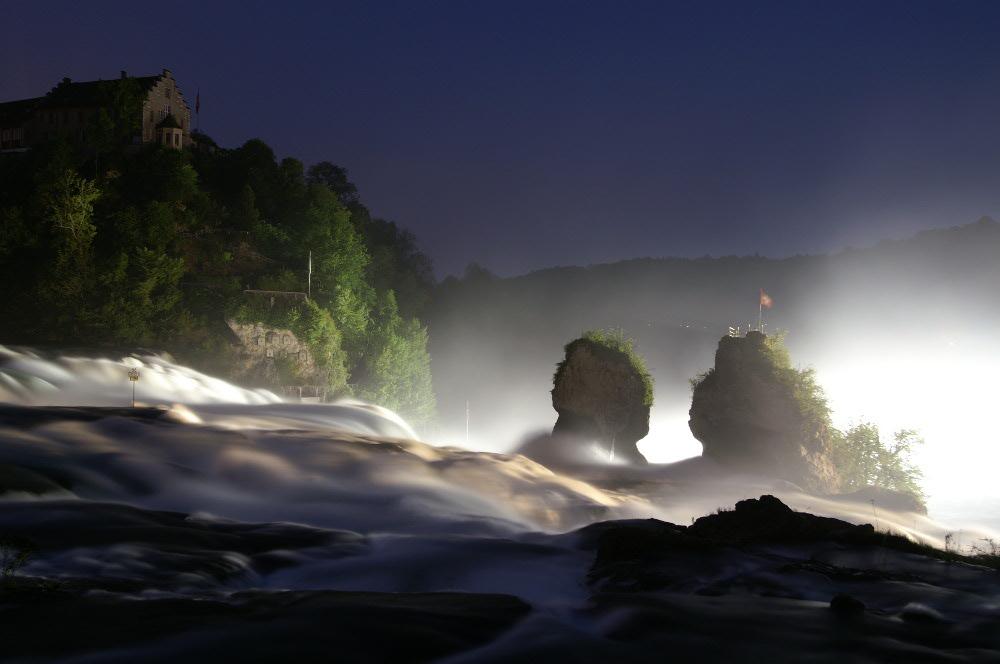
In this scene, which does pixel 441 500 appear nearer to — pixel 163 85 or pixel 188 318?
pixel 188 318

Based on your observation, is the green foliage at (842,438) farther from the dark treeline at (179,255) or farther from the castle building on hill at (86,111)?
the castle building on hill at (86,111)

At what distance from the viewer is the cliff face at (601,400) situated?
129 ft

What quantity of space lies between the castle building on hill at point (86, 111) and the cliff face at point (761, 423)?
38.9 m

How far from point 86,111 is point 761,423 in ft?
162

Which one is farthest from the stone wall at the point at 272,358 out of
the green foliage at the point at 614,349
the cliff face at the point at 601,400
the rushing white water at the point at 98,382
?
the cliff face at the point at 601,400

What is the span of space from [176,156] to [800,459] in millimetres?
38227

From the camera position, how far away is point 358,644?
23.3 ft

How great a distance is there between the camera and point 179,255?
48.3m

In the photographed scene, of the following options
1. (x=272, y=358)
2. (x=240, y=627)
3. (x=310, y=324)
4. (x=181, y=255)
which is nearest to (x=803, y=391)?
(x=310, y=324)

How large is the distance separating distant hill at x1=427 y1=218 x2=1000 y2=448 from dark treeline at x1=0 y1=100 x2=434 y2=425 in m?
38.5

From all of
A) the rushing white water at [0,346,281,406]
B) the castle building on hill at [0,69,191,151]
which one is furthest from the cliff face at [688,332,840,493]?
Answer: the castle building on hill at [0,69,191,151]

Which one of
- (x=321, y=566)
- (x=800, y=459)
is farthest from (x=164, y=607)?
(x=800, y=459)

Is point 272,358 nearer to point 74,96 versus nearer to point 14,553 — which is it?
point 74,96

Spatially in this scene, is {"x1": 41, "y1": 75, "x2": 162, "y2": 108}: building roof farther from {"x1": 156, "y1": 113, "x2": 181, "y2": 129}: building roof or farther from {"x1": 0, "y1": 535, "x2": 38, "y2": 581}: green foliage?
{"x1": 0, "y1": 535, "x2": 38, "y2": 581}: green foliage
